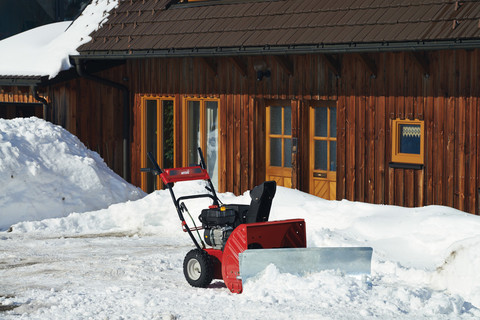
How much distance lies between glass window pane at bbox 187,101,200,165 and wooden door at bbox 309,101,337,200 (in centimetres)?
279

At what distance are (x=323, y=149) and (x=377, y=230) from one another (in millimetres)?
3737

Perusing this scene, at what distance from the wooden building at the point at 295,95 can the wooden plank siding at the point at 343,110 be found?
0.9 inches

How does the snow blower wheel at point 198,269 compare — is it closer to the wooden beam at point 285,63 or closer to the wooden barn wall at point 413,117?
the wooden barn wall at point 413,117

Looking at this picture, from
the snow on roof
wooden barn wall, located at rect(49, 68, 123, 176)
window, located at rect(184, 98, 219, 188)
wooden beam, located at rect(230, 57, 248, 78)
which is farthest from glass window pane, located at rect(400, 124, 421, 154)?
the snow on roof

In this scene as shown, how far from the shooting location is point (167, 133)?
1892 centimetres

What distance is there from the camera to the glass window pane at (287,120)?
55.7 feet

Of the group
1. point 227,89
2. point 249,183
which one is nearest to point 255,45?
point 227,89

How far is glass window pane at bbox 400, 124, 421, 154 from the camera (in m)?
15.3

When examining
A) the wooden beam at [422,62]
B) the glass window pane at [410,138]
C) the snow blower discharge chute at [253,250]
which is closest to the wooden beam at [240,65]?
the glass window pane at [410,138]

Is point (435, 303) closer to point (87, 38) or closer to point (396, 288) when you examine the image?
point (396, 288)

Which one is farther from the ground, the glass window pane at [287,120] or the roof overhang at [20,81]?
the roof overhang at [20,81]

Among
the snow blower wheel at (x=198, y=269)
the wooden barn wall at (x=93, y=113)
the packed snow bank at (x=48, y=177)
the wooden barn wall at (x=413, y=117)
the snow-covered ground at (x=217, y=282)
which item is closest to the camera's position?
the snow-covered ground at (x=217, y=282)

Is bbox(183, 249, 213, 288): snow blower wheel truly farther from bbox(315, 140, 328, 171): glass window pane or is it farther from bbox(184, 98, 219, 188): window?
bbox(184, 98, 219, 188): window

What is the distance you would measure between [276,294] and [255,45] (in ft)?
24.9
